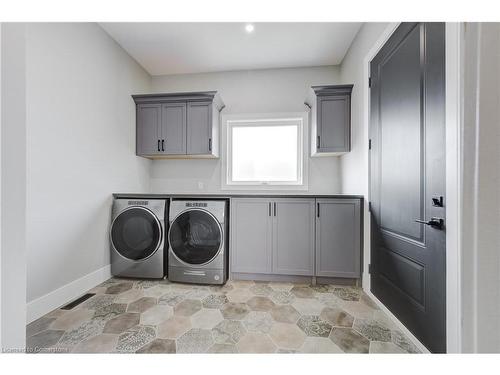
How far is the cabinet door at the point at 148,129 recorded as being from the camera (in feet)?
8.73

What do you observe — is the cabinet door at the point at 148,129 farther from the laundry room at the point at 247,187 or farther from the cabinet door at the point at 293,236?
the cabinet door at the point at 293,236

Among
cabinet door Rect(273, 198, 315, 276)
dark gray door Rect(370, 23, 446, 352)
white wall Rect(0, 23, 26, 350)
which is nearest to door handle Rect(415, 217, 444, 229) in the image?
dark gray door Rect(370, 23, 446, 352)

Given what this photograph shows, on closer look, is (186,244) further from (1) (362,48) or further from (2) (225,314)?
(1) (362,48)

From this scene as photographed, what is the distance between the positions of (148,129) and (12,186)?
2441mm

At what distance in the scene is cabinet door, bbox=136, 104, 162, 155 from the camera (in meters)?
2.66

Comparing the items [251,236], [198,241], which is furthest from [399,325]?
[198,241]

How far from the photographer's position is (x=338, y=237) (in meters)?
2.07

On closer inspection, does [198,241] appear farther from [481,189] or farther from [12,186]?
[481,189]

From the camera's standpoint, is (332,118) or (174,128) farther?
(174,128)

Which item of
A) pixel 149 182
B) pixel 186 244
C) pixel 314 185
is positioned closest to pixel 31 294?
pixel 186 244

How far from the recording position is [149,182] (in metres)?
3.06

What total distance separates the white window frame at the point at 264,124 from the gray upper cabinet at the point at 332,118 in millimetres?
356

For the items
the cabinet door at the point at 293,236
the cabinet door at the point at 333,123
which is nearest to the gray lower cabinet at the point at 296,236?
the cabinet door at the point at 293,236

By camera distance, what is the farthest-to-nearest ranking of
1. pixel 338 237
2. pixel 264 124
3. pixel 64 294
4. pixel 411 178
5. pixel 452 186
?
pixel 264 124 < pixel 338 237 < pixel 64 294 < pixel 411 178 < pixel 452 186
